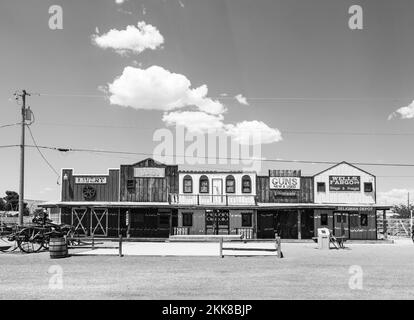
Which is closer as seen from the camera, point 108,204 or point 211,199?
point 108,204

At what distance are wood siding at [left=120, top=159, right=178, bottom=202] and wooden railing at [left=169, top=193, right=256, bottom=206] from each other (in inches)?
32.3

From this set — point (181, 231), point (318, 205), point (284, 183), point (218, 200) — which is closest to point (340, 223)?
point (318, 205)

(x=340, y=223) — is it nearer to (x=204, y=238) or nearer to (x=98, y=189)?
(x=204, y=238)

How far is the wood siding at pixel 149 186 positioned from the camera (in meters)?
37.0

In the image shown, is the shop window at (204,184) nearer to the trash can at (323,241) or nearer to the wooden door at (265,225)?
the wooden door at (265,225)

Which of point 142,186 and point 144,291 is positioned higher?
point 142,186

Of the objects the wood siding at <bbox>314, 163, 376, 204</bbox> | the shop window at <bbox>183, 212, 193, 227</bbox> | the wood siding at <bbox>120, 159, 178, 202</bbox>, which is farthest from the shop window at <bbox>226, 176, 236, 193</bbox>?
the wood siding at <bbox>314, 163, 376, 204</bbox>

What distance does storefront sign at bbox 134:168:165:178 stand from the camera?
37250mm

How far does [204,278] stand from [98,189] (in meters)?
24.9

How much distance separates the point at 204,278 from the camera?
1386cm

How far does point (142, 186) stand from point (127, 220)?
3.23 m

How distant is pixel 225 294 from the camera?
11219mm

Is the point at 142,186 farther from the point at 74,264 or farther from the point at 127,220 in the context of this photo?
the point at 74,264
